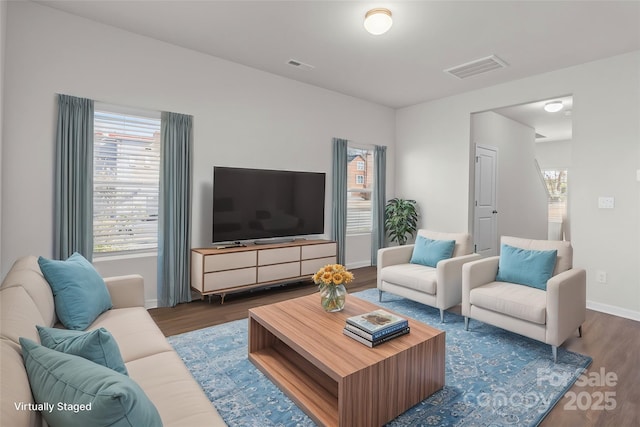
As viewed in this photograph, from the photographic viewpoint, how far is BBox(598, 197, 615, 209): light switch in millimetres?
3674

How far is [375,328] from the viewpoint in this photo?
1.94 m

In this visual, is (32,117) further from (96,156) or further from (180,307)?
(180,307)

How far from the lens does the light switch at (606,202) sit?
12.1 ft

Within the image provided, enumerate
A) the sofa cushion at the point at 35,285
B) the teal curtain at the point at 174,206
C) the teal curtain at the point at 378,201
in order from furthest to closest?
the teal curtain at the point at 378,201 < the teal curtain at the point at 174,206 < the sofa cushion at the point at 35,285

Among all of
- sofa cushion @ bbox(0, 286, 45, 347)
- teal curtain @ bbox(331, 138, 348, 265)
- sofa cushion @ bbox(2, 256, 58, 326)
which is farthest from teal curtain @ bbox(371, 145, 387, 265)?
sofa cushion @ bbox(0, 286, 45, 347)

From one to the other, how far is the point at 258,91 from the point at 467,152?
10.3ft

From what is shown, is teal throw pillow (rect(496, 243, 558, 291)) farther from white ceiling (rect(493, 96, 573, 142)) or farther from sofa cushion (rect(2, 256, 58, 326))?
sofa cushion (rect(2, 256, 58, 326))

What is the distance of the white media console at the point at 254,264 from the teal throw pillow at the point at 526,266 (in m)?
2.22

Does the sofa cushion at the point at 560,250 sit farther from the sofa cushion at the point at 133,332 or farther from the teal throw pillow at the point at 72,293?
the teal throw pillow at the point at 72,293

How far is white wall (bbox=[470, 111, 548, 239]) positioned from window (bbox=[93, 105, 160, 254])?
15.1 feet

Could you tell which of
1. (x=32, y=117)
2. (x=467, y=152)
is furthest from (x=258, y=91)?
(x=467, y=152)

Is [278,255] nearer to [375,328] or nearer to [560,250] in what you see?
[375,328]

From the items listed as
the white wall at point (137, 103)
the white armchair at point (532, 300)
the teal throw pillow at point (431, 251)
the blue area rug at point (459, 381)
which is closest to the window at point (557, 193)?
the teal throw pillow at point (431, 251)

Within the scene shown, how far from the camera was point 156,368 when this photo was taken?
1572mm
